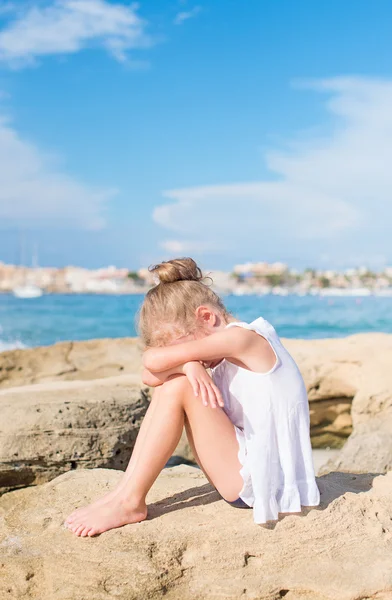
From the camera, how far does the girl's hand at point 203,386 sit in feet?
8.48

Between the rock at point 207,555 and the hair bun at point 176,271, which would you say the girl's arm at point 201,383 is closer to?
the hair bun at point 176,271

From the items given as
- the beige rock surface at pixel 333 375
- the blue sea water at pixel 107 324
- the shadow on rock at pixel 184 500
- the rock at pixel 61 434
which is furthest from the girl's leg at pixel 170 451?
the blue sea water at pixel 107 324

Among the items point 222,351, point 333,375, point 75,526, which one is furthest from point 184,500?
point 333,375

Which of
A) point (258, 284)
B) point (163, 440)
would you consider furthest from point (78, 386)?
point (258, 284)

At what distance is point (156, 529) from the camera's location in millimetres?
2699

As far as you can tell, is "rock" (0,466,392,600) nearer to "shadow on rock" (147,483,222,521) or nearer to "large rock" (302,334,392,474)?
"shadow on rock" (147,483,222,521)

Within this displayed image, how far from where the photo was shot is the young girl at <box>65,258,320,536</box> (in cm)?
266

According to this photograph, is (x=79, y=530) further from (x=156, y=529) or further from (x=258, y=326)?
(x=258, y=326)

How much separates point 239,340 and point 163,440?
52 cm

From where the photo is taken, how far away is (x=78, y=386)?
4871mm

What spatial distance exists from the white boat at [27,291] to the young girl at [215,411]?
53930mm

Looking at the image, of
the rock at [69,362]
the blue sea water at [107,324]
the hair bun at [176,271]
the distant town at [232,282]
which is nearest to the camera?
the hair bun at [176,271]

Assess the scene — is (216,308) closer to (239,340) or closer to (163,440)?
(239,340)

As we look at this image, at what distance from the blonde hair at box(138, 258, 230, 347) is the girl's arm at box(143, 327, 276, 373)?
10cm
